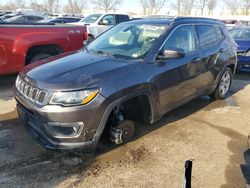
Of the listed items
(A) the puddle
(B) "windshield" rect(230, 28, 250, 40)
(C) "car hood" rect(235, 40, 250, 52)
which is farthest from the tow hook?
→ (B) "windshield" rect(230, 28, 250, 40)

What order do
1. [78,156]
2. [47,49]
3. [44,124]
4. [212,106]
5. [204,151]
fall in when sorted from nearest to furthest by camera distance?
[44,124] → [78,156] → [204,151] → [212,106] → [47,49]

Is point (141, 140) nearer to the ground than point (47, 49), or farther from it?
nearer to the ground

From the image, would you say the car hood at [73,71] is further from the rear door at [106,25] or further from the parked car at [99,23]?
the rear door at [106,25]

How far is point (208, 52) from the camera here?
5.78 metres

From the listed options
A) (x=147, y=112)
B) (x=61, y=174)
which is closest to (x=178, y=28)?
(x=147, y=112)

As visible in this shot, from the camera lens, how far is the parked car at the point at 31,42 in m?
7.05

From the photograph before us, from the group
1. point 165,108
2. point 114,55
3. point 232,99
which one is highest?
point 114,55

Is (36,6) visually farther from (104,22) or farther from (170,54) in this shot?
(170,54)

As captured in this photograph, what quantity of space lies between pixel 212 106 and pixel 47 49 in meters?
4.01

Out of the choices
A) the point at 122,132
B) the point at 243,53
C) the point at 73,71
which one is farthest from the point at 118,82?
the point at 243,53

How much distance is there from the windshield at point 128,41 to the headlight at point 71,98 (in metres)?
1.09

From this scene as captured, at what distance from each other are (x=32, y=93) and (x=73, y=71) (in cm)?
56

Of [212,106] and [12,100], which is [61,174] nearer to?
[12,100]

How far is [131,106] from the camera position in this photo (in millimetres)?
4574
